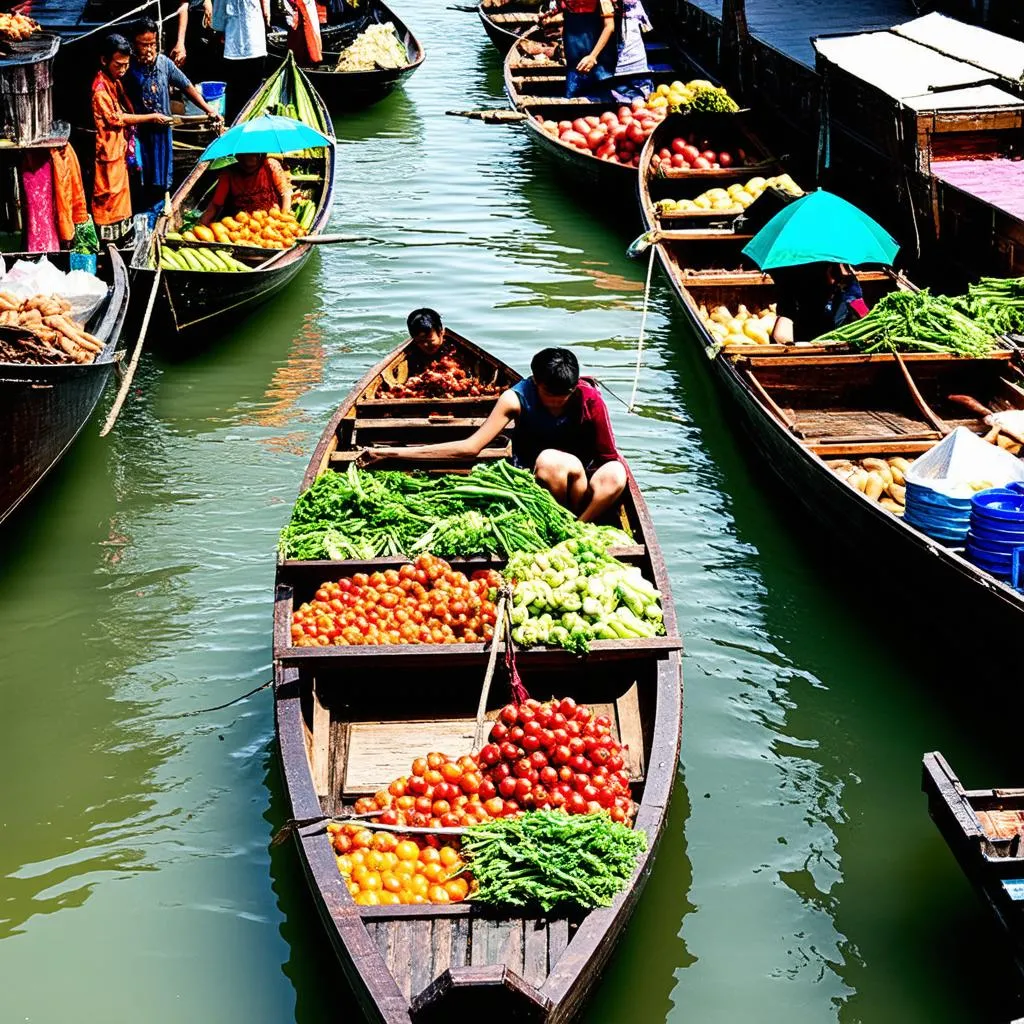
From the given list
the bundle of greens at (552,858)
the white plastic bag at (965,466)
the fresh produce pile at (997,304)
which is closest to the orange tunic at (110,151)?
the fresh produce pile at (997,304)

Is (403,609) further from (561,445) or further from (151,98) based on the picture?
(151,98)

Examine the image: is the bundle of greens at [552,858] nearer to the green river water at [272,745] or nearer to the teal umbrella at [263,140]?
the green river water at [272,745]

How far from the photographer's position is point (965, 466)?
6.67 meters

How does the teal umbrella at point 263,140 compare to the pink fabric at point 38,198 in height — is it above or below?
above

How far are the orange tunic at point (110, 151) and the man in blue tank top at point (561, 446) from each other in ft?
18.2

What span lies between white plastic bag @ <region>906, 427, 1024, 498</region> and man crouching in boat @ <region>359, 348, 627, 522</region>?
5.17 feet

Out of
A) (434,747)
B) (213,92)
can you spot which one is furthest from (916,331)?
(213,92)

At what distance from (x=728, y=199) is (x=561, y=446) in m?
6.18

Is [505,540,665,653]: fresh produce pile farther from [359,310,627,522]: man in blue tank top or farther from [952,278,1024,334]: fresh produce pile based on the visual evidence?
[952,278,1024,334]: fresh produce pile

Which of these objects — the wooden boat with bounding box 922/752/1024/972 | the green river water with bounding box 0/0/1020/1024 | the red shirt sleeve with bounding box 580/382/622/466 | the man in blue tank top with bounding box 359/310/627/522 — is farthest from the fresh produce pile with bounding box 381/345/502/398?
the wooden boat with bounding box 922/752/1024/972

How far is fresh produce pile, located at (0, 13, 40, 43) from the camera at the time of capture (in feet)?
36.2

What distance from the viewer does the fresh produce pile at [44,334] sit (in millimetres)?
7730

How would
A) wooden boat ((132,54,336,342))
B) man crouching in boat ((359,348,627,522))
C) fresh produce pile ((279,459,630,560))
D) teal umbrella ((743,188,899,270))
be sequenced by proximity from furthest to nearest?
wooden boat ((132,54,336,342)), teal umbrella ((743,188,899,270)), man crouching in boat ((359,348,627,522)), fresh produce pile ((279,459,630,560))

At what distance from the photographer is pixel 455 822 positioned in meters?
4.67
